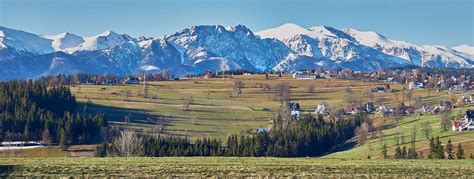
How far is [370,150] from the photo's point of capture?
402 ft

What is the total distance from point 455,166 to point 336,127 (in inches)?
3722

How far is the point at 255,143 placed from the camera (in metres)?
119

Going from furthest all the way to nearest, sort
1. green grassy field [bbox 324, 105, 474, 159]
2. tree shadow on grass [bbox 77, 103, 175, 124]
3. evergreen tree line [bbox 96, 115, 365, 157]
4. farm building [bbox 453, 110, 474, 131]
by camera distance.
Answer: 1. tree shadow on grass [bbox 77, 103, 175, 124]
2. farm building [bbox 453, 110, 474, 131]
3. green grassy field [bbox 324, 105, 474, 159]
4. evergreen tree line [bbox 96, 115, 365, 157]

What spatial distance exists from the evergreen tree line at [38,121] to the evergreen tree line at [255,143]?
37.4 feet

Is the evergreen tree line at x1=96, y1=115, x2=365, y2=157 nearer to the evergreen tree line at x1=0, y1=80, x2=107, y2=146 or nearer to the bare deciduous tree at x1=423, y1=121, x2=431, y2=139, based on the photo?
the evergreen tree line at x1=0, y1=80, x2=107, y2=146

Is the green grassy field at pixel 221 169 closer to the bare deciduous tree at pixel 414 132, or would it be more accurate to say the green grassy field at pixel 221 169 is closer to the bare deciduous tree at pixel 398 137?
the bare deciduous tree at pixel 398 137

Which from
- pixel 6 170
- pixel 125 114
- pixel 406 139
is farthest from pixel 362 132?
pixel 6 170

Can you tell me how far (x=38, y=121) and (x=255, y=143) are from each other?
47.8 meters

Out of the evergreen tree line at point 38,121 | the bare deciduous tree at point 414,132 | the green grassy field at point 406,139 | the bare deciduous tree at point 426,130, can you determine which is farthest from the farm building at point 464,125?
the evergreen tree line at point 38,121

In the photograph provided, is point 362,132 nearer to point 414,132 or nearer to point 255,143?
point 414,132

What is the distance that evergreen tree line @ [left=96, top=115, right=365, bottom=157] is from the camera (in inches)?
4141

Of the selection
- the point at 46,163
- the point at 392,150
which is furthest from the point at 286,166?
the point at 392,150

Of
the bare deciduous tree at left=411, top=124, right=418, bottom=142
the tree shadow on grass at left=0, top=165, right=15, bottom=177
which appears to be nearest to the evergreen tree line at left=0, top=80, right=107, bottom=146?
the bare deciduous tree at left=411, top=124, right=418, bottom=142

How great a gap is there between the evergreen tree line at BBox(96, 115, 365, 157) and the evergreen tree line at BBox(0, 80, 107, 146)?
11410mm
